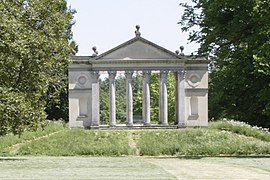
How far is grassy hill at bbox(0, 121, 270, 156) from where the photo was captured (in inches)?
1366

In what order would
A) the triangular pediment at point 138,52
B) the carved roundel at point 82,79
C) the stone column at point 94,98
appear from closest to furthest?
the triangular pediment at point 138,52 < the stone column at point 94,98 < the carved roundel at point 82,79

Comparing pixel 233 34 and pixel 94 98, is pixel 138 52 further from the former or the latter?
pixel 233 34

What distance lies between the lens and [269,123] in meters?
46.5

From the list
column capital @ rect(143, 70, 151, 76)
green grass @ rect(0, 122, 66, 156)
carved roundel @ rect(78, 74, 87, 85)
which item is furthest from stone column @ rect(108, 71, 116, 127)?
green grass @ rect(0, 122, 66, 156)

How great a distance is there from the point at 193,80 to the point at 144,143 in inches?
709

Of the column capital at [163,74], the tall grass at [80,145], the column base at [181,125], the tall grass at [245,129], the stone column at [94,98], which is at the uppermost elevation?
the column capital at [163,74]

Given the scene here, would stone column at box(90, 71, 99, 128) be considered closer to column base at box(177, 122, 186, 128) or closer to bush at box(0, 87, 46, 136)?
column base at box(177, 122, 186, 128)

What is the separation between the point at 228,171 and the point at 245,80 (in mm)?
21915

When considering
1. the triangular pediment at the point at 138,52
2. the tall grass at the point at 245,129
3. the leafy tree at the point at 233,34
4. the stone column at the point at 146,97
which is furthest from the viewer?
the stone column at the point at 146,97

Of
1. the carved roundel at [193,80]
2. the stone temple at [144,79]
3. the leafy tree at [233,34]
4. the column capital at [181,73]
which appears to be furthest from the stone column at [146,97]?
the leafy tree at [233,34]

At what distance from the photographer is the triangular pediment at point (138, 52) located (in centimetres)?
5291

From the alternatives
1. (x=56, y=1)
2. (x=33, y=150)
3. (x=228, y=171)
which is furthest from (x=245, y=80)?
(x=228, y=171)

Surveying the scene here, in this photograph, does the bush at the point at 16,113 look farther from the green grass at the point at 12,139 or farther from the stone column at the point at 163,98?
the stone column at the point at 163,98

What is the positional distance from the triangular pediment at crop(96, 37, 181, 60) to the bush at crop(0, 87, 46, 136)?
26944 mm
